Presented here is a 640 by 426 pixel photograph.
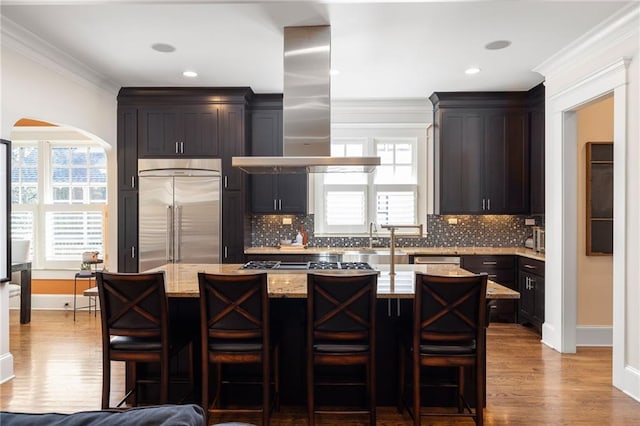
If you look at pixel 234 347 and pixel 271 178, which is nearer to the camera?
pixel 234 347

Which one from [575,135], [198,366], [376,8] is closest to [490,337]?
[575,135]

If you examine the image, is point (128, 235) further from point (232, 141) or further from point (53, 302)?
point (53, 302)

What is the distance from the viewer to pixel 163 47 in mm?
3840

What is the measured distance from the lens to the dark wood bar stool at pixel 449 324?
7.82ft

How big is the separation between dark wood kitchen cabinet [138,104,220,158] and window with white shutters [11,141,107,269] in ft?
4.84

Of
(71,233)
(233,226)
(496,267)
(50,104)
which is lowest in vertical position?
(496,267)

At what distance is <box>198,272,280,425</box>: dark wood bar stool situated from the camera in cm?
243

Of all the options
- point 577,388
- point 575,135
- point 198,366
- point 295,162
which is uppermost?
point 575,135

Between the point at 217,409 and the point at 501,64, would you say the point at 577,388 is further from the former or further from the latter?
the point at 501,64

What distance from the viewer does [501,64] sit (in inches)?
169

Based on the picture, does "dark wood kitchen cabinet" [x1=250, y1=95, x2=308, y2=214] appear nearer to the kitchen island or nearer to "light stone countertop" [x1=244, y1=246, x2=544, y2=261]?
"light stone countertop" [x1=244, y1=246, x2=544, y2=261]

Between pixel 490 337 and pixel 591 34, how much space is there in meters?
3.19

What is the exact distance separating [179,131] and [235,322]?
11.2ft

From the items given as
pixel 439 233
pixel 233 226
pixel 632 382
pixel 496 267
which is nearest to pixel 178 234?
pixel 233 226
